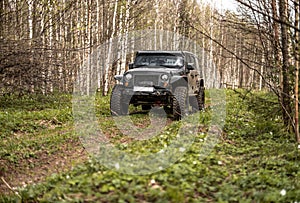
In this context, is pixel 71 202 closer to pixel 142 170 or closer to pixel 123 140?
pixel 142 170

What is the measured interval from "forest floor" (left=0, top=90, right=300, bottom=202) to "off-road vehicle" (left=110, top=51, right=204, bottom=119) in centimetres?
60

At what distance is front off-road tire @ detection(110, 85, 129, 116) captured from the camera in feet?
37.7

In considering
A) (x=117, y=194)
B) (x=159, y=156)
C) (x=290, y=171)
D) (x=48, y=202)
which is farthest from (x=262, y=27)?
(x=48, y=202)

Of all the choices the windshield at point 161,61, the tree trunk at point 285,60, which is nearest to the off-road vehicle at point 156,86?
the windshield at point 161,61

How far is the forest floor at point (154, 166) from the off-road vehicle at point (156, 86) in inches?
23.6

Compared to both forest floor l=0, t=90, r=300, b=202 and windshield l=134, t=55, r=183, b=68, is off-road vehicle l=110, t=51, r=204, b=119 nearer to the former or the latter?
windshield l=134, t=55, r=183, b=68

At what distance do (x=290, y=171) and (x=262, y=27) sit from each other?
4010mm

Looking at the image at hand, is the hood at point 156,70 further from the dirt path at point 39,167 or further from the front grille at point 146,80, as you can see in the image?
the dirt path at point 39,167

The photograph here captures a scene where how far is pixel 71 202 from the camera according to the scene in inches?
182

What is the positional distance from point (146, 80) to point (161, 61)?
65.4 inches

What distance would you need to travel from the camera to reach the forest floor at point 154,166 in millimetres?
4859

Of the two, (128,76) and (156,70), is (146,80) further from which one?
(128,76)

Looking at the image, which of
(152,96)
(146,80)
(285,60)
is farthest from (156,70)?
(285,60)

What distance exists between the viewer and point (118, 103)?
A: 11539 millimetres
